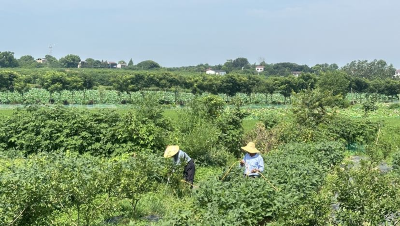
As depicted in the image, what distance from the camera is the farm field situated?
5.12m

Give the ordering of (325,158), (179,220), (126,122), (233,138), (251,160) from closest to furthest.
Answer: (179,220), (251,160), (325,158), (126,122), (233,138)

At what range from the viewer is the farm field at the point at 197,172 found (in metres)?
5.12

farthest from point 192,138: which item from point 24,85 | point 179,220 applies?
point 24,85

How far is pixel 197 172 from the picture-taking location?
1195cm

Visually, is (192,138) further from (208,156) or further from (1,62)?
(1,62)

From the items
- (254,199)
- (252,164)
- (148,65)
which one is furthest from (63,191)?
(148,65)

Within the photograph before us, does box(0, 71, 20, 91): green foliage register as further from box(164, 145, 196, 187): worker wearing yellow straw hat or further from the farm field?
box(164, 145, 196, 187): worker wearing yellow straw hat

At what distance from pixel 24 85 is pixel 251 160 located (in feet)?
180

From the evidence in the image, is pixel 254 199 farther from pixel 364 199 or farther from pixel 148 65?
pixel 148 65

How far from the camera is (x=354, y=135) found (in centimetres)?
1775

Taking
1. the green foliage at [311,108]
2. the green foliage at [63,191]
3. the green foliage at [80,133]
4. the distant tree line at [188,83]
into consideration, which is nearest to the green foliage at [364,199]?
the green foliage at [63,191]

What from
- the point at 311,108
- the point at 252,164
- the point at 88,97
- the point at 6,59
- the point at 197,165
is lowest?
the point at 88,97

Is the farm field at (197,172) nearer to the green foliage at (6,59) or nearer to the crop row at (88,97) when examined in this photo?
the crop row at (88,97)

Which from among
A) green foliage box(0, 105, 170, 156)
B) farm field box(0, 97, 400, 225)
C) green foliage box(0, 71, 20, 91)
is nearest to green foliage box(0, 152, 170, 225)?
farm field box(0, 97, 400, 225)
